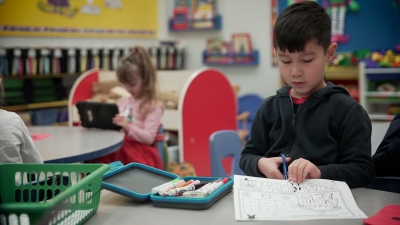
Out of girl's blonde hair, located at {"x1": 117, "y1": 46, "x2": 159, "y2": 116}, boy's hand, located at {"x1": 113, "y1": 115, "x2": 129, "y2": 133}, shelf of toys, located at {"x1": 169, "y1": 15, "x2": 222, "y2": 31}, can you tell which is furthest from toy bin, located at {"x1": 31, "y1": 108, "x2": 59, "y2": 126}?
boy's hand, located at {"x1": 113, "y1": 115, "x2": 129, "y2": 133}

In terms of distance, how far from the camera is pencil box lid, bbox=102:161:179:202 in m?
1.09

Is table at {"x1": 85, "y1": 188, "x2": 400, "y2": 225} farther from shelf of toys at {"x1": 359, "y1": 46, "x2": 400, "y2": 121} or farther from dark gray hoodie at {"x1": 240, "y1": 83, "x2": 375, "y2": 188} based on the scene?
shelf of toys at {"x1": 359, "y1": 46, "x2": 400, "y2": 121}

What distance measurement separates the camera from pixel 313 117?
4.29 ft

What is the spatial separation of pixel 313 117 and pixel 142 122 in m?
1.76

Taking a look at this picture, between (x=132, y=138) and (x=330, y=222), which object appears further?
(x=132, y=138)

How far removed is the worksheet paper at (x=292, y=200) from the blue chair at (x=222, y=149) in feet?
3.27

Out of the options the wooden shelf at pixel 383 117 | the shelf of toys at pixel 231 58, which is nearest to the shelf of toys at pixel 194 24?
the shelf of toys at pixel 231 58

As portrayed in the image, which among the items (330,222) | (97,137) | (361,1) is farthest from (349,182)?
(361,1)

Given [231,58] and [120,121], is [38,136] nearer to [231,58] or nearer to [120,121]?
[120,121]

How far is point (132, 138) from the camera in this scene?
9.21ft

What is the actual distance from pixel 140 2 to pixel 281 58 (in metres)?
5.00

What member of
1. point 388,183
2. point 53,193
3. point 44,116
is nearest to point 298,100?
point 388,183

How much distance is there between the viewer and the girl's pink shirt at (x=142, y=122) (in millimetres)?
Result: 2783

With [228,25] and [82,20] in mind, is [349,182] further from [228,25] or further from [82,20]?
[228,25]
